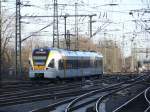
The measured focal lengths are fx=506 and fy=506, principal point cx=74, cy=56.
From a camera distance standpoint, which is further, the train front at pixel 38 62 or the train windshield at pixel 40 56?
the train windshield at pixel 40 56

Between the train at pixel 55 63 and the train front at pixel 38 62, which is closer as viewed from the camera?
the train front at pixel 38 62

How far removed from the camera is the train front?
41156 millimetres

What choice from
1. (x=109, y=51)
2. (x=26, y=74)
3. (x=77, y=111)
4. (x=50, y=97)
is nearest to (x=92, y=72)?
(x=26, y=74)

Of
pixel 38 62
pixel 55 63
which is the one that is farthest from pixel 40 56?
pixel 55 63

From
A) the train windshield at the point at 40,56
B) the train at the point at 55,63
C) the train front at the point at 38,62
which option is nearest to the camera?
the train front at the point at 38,62

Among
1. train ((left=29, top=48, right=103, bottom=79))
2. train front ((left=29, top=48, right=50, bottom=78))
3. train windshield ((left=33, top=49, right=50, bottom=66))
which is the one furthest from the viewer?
train windshield ((left=33, top=49, right=50, bottom=66))

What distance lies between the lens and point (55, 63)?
138 ft

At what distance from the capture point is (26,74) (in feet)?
172

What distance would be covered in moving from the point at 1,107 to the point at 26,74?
1244 inches

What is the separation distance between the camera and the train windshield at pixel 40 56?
1631 inches

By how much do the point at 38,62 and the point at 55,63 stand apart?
4.99 feet

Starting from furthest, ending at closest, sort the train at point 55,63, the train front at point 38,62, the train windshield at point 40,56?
the train windshield at point 40,56 → the train at point 55,63 → the train front at point 38,62

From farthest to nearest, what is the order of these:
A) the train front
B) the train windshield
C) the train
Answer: the train windshield → the train → the train front

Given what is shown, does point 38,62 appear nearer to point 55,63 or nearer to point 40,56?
point 40,56
